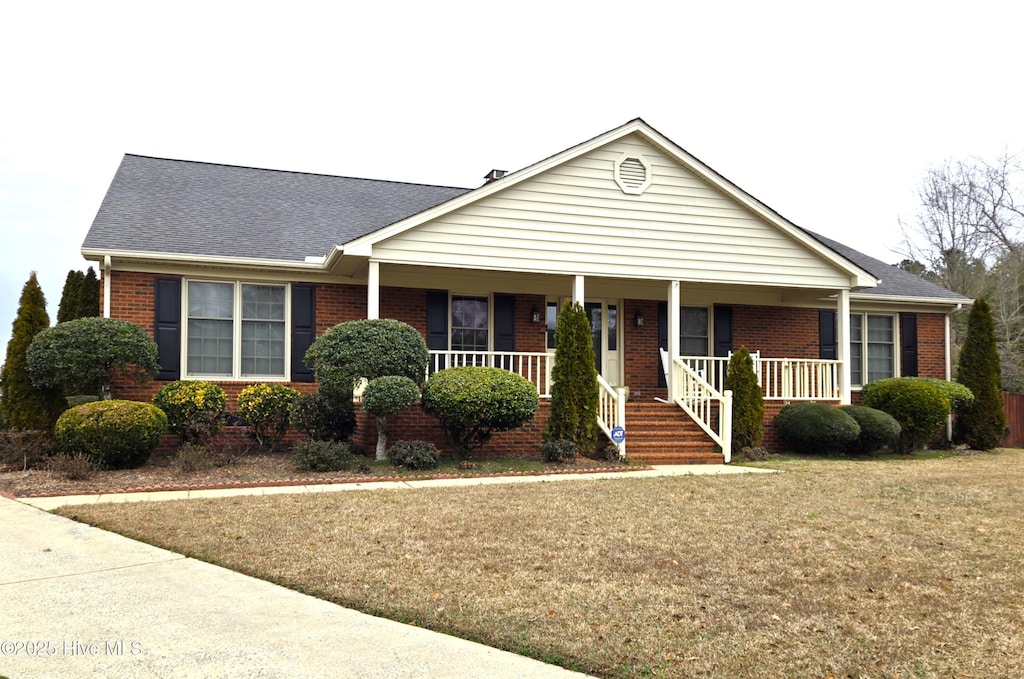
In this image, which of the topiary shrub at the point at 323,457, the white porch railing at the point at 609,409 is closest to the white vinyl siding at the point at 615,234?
the white porch railing at the point at 609,409

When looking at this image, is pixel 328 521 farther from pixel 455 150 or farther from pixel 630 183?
pixel 455 150

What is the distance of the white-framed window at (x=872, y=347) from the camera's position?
17266 millimetres

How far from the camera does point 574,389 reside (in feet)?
40.6

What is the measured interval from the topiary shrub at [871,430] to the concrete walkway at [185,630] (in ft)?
37.7

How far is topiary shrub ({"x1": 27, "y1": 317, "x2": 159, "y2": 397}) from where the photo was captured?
36.8 ft

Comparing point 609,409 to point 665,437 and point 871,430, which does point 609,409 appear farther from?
point 871,430

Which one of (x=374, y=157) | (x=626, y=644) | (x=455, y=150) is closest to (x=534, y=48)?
(x=626, y=644)

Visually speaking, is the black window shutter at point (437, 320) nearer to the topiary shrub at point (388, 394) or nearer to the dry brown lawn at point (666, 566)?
the topiary shrub at point (388, 394)

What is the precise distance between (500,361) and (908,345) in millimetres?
9455

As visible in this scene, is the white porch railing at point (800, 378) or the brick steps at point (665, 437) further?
the white porch railing at point (800, 378)

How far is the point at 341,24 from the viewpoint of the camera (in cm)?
1241

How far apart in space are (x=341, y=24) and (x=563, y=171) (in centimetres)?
427

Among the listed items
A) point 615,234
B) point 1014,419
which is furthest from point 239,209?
point 1014,419

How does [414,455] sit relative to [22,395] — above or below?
below
